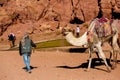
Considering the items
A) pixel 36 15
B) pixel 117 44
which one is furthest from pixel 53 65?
pixel 36 15

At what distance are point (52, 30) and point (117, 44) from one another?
74.2ft

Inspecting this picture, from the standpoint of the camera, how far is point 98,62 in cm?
1894

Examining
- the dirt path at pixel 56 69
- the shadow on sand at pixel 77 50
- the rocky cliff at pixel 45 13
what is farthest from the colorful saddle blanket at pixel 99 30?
the rocky cliff at pixel 45 13

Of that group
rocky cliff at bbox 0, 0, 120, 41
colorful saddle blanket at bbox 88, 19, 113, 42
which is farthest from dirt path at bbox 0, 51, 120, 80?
rocky cliff at bbox 0, 0, 120, 41

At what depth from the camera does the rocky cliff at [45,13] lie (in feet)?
134

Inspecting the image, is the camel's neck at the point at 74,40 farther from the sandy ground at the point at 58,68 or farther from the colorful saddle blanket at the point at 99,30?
the sandy ground at the point at 58,68

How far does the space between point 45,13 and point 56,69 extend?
25950 millimetres

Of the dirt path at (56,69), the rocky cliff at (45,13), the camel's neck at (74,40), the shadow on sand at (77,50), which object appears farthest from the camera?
the rocky cliff at (45,13)

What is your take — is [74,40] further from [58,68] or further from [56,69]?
[58,68]

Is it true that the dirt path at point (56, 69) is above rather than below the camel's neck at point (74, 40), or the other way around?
below

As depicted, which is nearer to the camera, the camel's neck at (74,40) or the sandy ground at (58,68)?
the sandy ground at (58,68)

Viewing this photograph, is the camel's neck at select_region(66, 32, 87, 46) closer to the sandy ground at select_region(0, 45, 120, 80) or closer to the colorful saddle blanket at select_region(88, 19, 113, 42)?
the colorful saddle blanket at select_region(88, 19, 113, 42)

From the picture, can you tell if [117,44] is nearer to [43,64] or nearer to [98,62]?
[98,62]

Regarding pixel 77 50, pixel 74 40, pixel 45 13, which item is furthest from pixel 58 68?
pixel 45 13
